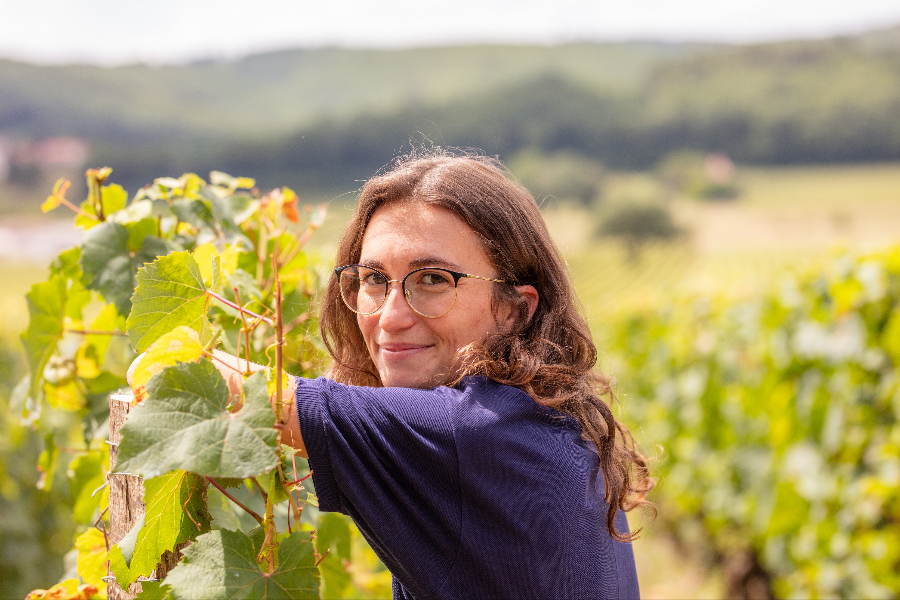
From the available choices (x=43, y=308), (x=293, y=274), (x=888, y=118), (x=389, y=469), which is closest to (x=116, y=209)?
(x=43, y=308)

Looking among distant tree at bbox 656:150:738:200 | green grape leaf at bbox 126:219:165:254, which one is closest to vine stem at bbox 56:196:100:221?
green grape leaf at bbox 126:219:165:254

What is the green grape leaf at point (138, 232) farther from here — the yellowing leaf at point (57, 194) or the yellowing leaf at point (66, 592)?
the yellowing leaf at point (66, 592)

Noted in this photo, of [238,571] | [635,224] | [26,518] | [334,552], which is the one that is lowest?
[26,518]

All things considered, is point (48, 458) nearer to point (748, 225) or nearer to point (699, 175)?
point (748, 225)

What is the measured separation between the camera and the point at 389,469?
1055 mm

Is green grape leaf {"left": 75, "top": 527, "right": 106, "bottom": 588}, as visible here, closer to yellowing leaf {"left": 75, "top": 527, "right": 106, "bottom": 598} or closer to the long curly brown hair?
yellowing leaf {"left": 75, "top": 527, "right": 106, "bottom": 598}

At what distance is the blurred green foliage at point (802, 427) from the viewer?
3.74 meters

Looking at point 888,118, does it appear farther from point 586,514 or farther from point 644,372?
point 586,514

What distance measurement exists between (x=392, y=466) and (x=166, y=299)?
42cm

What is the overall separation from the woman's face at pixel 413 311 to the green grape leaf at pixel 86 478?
80 cm

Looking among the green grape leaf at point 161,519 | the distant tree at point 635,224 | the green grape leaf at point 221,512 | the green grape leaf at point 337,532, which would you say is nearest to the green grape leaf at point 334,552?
the green grape leaf at point 337,532

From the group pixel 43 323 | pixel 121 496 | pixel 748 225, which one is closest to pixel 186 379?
pixel 121 496

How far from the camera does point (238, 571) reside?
970 mm

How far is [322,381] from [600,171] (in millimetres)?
80492
